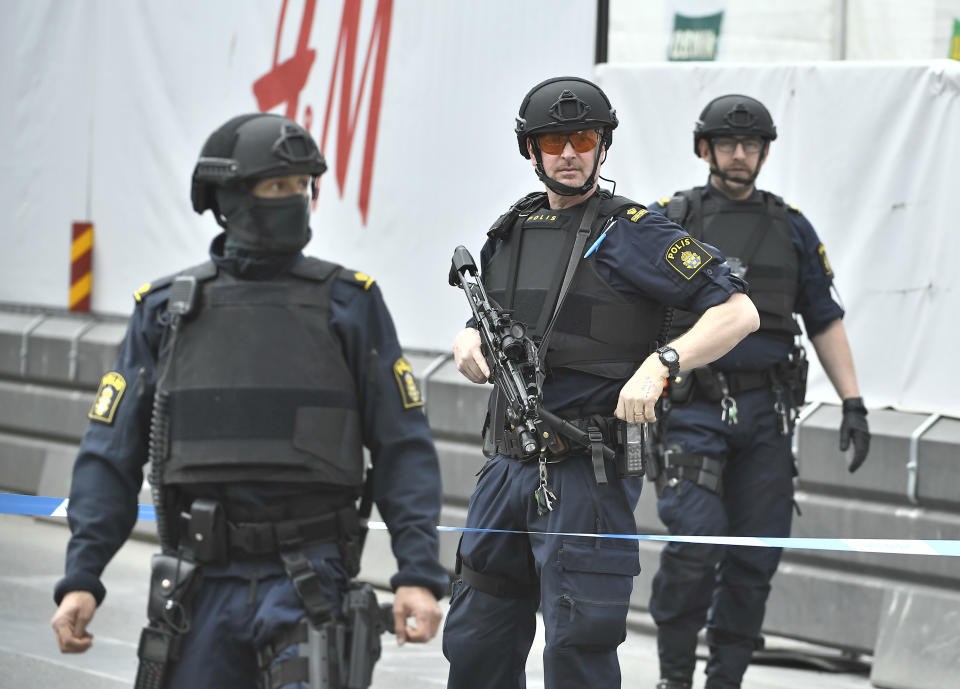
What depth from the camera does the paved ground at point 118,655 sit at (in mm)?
6555

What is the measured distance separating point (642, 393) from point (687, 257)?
48 centimetres

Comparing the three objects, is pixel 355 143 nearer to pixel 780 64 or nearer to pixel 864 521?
pixel 780 64

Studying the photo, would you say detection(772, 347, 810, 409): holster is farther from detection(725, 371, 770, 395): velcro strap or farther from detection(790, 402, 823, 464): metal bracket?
detection(790, 402, 823, 464): metal bracket

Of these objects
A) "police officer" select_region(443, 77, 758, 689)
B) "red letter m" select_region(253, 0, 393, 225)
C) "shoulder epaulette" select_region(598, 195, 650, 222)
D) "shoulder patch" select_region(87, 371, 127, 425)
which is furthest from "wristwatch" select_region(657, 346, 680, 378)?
"red letter m" select_region(253, 0, 393, 225)

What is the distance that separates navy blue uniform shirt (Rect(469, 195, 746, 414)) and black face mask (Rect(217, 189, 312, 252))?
1.08m

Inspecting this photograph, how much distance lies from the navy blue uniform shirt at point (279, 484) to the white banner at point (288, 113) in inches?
157

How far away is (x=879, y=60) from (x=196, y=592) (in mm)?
4374

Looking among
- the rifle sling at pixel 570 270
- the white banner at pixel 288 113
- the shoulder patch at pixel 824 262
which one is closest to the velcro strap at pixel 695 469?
the shoulder patch at pixel 824 262

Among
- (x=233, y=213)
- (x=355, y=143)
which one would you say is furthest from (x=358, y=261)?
(x=233, y=213)

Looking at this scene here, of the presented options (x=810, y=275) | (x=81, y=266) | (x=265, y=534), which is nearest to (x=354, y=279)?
(x=265, y=534)

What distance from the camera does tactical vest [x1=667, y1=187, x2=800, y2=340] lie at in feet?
20.5

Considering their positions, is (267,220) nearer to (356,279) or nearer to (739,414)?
(356,279)

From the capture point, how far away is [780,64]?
7066mm

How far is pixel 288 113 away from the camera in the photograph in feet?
29.3
